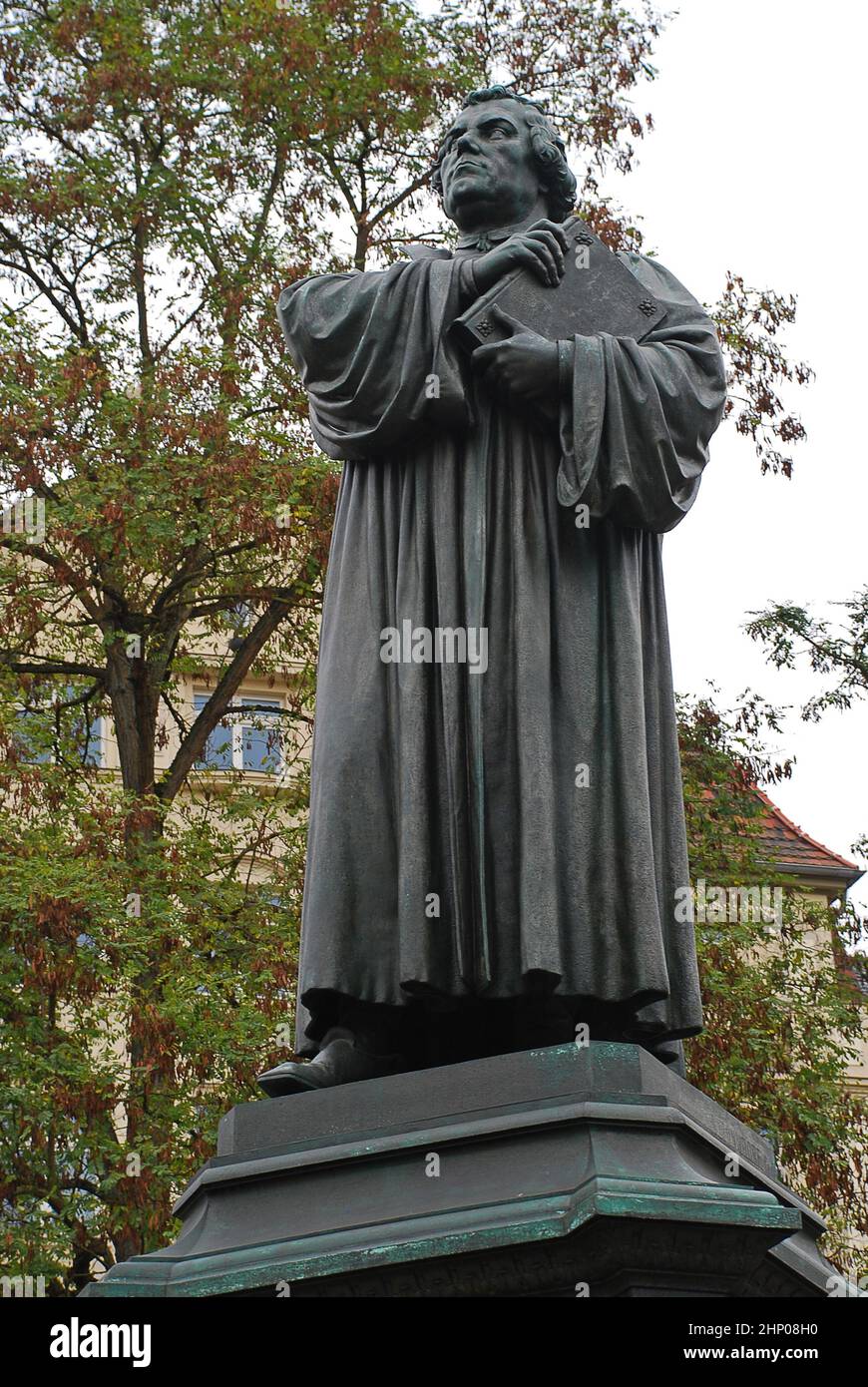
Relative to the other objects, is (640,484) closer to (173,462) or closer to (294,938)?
(294,938)

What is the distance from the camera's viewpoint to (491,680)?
17.3ft

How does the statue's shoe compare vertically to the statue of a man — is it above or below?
below

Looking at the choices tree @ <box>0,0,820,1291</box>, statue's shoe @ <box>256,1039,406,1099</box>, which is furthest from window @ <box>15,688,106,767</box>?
statue's shoe @ <box>256,1039,406,1099</box>

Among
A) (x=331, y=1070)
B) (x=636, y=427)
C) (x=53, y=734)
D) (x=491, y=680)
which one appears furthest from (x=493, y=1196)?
(x=53, y=734)

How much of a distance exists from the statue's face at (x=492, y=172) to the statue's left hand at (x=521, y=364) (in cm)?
64

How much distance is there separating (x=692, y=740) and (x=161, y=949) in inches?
196

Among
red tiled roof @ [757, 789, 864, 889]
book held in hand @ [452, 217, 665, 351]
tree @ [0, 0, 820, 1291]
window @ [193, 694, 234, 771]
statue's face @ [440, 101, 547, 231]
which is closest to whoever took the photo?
book held in hand @ [452, 217, 665, 351]

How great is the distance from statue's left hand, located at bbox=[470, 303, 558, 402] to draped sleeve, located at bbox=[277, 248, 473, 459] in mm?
84

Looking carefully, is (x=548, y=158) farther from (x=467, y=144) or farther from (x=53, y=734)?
(x=53, y=734)

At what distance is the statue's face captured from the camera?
594 centimetres

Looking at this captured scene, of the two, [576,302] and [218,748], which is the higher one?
[218,748]

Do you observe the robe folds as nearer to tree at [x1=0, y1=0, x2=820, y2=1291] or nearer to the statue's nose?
the statue's nose

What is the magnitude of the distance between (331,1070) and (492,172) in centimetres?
251
